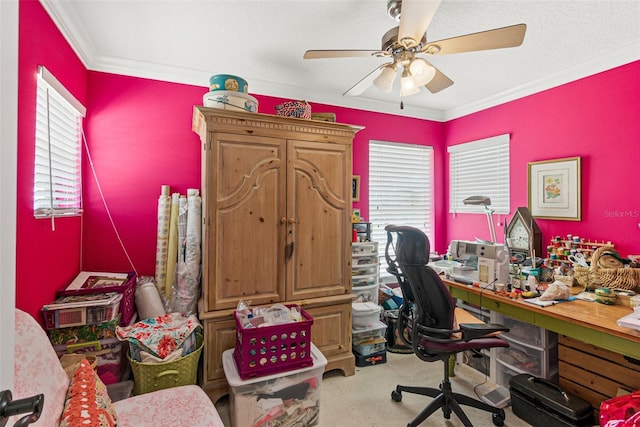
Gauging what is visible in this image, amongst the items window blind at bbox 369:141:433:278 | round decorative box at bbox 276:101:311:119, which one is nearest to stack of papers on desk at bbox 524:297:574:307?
window blind at bbox 369:141:433:278

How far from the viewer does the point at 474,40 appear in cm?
168

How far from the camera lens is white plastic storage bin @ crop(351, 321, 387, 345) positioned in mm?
2879

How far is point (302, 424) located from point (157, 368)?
980 mm

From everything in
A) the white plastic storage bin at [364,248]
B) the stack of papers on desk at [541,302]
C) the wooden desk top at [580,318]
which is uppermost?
the white plastic storage bin at [364,248]

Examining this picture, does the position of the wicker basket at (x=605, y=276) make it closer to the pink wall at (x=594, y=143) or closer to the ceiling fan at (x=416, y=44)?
the pink wall at (x=594, y=143)

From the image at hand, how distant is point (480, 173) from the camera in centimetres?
379

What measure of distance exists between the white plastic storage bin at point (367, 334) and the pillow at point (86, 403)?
194cm

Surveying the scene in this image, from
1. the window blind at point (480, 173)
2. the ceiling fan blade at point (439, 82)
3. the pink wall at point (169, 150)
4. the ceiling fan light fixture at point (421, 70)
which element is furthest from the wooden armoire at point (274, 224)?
the window blind at point (480, 173)

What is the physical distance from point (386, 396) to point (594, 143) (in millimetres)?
2728

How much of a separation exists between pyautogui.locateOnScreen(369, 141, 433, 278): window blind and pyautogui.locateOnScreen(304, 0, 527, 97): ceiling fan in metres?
1.71

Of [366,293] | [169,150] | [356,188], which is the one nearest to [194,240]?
[169,150]

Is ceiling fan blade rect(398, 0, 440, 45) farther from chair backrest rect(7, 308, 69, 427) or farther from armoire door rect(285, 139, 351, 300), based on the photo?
chair backrest rect(7, 308, 69, 427)

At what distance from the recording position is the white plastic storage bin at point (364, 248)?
319 centimetres

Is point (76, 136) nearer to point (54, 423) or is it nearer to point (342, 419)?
point (54, 423)
